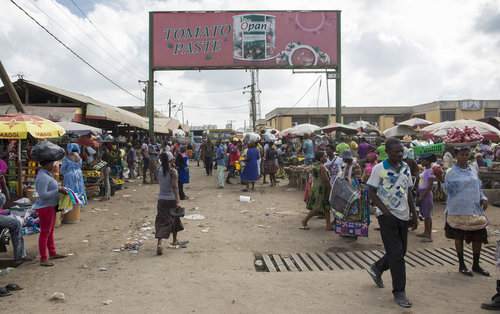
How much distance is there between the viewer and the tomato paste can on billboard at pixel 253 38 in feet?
58.4

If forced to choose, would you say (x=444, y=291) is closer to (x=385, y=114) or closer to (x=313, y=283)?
(x=313, y=283)

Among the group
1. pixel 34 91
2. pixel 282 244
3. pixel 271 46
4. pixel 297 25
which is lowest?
pixel 282 244

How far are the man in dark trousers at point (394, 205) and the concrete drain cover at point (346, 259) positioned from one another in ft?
4.36

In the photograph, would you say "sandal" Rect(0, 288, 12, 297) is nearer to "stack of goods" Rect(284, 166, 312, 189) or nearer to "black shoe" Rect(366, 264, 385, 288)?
→ "black shoe" Rect(366, 264, 385, 288)

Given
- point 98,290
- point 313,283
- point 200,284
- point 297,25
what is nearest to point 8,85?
point 98,290

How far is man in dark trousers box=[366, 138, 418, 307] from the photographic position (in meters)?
3.63

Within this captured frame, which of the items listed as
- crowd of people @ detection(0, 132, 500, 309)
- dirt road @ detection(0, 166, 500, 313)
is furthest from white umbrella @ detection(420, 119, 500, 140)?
crowd of people @ detection(0, 132, 500, 309)

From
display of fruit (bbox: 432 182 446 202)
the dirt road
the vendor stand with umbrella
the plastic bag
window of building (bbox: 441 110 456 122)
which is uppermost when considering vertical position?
window of building (bbox: 441 110 456 122)

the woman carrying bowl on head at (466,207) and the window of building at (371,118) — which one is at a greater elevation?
the window of building at (371,118)

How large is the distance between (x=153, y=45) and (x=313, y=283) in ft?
53.2

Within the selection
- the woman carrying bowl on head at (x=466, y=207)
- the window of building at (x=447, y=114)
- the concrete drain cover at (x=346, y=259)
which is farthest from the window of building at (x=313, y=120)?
the woman carrying bowl on head at (x=466, y=207)

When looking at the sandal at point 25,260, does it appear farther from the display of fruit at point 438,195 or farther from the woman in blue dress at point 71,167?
the display of fruit at point 438,195

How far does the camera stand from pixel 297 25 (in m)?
18.0

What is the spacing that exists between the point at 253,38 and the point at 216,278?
50.5 feet
